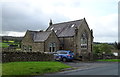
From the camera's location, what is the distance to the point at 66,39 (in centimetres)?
3778

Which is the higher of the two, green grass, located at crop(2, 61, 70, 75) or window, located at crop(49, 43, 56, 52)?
window, located at crop(49, 43, 56, 52)

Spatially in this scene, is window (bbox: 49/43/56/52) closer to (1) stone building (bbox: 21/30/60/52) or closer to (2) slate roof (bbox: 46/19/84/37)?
(1) stone building (bbox: 21/30/60/52)

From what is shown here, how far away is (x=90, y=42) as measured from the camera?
4109 cm

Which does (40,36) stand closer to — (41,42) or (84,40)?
(41,42)

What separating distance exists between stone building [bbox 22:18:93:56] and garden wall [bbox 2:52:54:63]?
34.0ft

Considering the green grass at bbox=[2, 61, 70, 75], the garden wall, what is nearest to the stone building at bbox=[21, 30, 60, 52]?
the garden wall

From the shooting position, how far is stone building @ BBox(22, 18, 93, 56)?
34250 mm

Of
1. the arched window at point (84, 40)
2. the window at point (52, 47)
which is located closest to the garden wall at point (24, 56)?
the window at point (52, 47)

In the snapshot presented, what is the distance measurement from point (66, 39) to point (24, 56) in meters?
18.4

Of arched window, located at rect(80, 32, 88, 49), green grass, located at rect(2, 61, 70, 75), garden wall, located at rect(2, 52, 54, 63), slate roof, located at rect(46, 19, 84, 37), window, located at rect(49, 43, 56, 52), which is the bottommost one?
green grass, located at rect(2, 61, 70, 75)

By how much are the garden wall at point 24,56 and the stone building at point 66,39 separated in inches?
408

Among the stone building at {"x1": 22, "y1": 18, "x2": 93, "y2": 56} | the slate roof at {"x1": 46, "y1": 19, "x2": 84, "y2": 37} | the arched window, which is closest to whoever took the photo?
the stone building at {"x1": 22, "y1": 18, "x2": 93, "y2": 56}

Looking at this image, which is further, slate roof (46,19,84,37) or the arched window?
the arched window

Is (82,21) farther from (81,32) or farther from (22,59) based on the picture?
(22,59)
